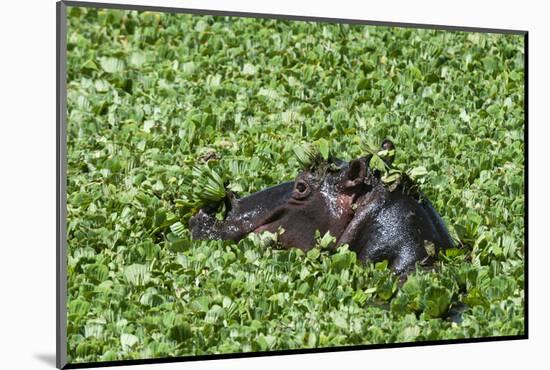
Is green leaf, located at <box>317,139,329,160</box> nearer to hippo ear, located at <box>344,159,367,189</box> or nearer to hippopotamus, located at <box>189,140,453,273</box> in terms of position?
hippopotamus, located at <box>189,140,453,273</box>

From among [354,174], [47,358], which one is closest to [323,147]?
[354,174]

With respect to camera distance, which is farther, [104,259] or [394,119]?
[394,119]

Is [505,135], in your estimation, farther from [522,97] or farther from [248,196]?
[248,196]

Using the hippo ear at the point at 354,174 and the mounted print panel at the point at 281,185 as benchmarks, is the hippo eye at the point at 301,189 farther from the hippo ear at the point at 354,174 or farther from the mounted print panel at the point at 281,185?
the hippo ear at the point at 354,174

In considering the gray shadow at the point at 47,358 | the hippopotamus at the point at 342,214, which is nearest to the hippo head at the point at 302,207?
the hippopotamus at the point at 342,214

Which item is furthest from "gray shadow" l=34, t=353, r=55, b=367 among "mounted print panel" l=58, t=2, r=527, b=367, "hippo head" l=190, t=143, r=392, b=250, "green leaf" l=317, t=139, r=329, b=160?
"green leaf" l=317, t=139, r=329, b=160

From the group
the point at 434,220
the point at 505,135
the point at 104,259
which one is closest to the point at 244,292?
the point at 104,259

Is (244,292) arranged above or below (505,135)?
below
